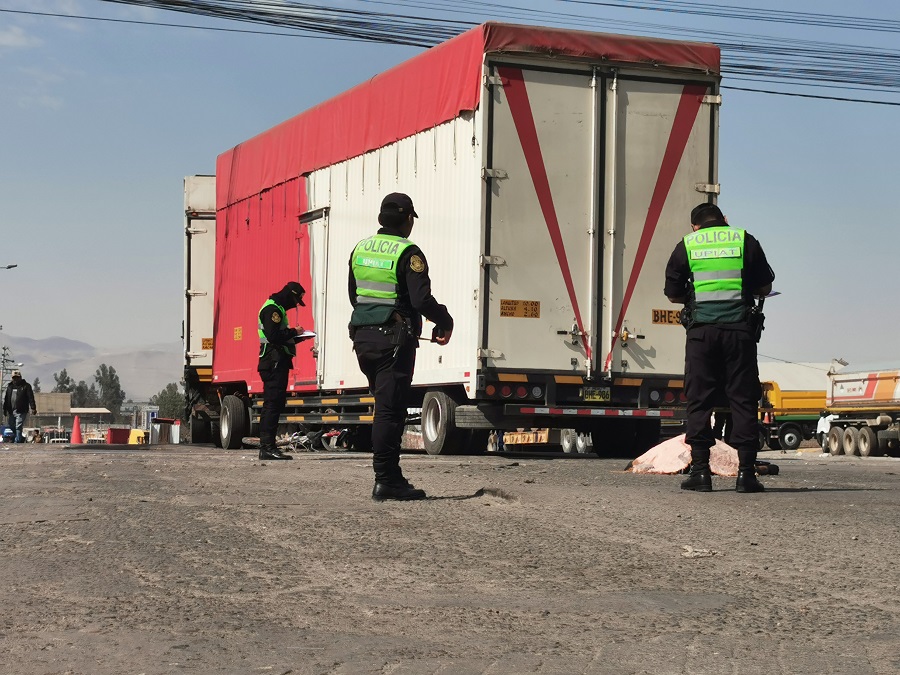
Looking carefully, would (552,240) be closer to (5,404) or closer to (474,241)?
(474,241)

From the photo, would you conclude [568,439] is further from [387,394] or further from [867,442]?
[387,394]

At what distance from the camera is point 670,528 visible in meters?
6.60

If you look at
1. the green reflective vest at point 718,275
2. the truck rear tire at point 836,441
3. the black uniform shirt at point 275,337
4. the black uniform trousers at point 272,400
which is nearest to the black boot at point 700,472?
the green reflective vest at point 718,275

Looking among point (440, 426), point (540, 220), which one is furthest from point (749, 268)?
point (440, 426)

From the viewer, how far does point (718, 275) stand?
8.80 metres

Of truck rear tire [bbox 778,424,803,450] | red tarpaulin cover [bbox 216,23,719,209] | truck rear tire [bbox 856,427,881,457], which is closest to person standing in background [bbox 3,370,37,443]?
red tarpaulin cover [bbox 216,23,719,209]

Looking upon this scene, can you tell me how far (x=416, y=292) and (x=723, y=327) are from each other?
7.03 ft

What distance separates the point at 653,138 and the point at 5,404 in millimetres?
18289

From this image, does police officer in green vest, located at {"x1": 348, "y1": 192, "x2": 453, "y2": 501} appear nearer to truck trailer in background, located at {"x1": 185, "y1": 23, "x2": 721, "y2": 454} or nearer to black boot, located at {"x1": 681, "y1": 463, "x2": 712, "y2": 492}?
black boot, located at {"x1": 681, "y1": 463, "x2": 712, "y2": 492}

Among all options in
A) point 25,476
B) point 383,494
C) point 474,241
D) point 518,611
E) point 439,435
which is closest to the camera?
point 518,611

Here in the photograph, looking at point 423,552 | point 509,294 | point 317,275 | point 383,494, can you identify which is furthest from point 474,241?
point 423,552

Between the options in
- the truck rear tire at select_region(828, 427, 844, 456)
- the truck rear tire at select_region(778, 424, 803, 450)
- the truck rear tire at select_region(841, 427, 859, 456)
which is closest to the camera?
the truck rear tire at select_region(841, 427, 859, 456)

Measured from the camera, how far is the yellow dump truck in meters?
44.3

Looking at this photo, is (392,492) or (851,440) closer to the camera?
(392,492)
